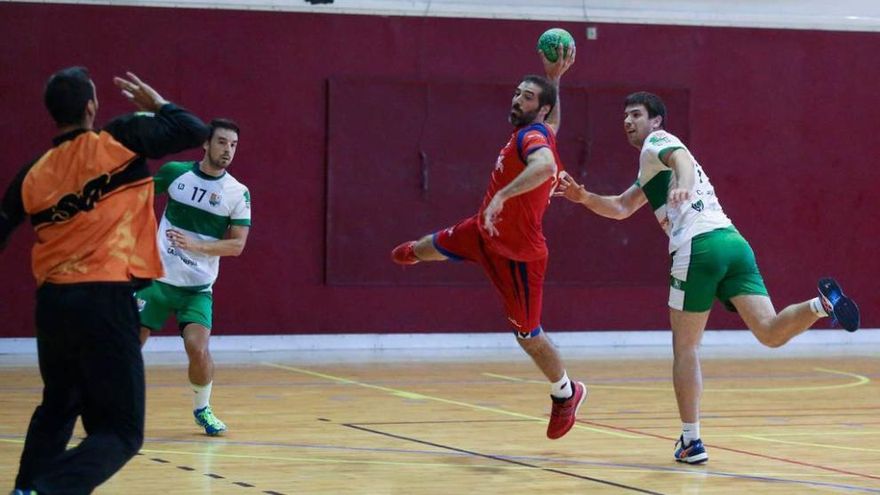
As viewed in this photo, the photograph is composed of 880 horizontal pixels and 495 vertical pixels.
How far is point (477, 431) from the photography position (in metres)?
8.80

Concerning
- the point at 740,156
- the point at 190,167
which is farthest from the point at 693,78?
the point at 190,167

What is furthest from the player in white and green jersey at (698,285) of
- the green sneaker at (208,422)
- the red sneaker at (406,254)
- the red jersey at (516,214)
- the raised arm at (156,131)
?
the raised arm at (156,131)

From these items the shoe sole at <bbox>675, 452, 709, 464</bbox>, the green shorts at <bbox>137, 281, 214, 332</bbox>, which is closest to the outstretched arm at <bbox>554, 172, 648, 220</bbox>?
the shoe sole at <bbox>675, 452, 709, 464</bbox>

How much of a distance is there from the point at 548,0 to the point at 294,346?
4697 millimetres

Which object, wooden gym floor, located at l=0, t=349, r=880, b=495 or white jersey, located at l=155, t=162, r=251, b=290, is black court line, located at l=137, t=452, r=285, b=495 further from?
white jersey, located at l=155, t=162, r=251, b=290

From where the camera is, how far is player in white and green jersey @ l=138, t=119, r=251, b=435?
845 cm

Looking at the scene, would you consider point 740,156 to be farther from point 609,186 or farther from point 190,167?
point 190,167

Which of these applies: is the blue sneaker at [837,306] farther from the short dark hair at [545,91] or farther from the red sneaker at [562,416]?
the short dark hair at [545,91]

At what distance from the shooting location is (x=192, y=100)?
14680 mm

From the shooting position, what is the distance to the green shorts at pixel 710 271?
24.5 feet

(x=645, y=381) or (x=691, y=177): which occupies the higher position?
(x=691, y=177)

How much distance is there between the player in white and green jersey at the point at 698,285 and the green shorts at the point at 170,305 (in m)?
2.75

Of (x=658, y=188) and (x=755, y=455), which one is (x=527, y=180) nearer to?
(x=658, y=188)

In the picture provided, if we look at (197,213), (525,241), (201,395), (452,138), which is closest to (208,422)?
(201,395)
